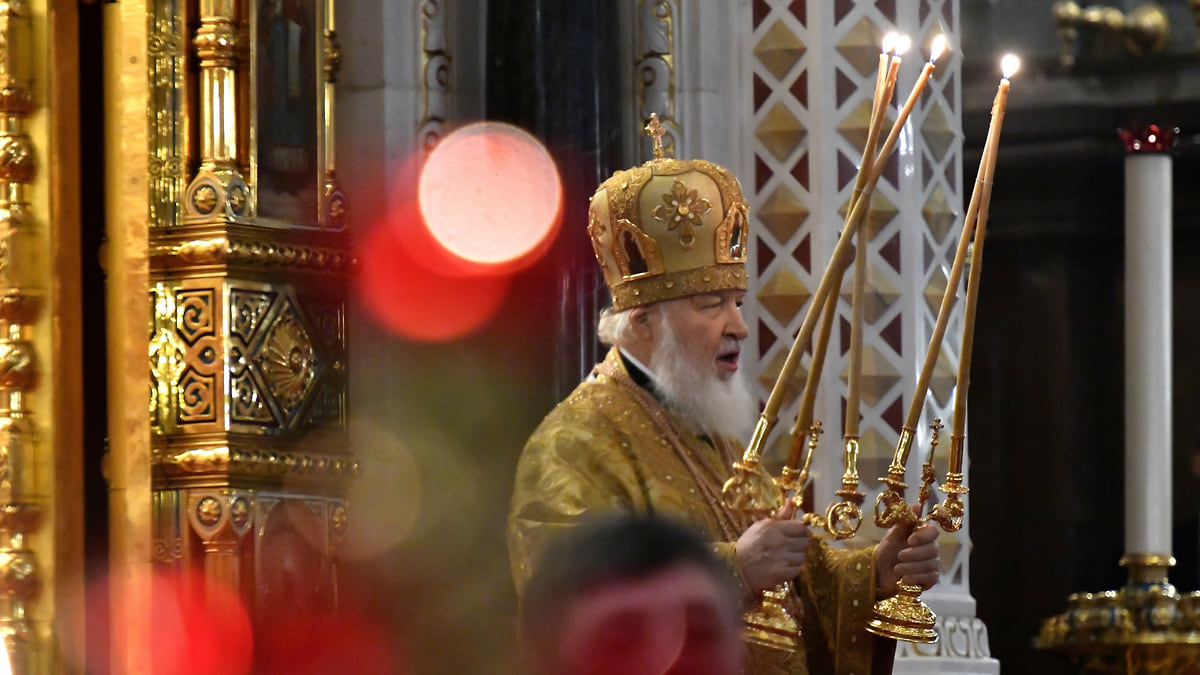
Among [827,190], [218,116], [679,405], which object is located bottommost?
[679,405]

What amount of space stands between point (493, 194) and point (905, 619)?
5.59 feet

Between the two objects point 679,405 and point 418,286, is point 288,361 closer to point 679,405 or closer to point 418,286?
point 418,286

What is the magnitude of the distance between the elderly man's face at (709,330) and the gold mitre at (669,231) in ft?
0.09

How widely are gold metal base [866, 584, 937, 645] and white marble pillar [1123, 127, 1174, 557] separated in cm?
171

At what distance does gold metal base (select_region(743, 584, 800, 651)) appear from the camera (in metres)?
5.09

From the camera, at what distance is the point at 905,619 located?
504 centimetres

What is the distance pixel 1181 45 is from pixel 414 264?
239cm

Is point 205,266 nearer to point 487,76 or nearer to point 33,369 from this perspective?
point 33,369

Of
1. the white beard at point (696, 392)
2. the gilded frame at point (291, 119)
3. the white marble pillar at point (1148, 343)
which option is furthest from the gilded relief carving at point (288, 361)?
the white marble pillar at point (1148, 343)

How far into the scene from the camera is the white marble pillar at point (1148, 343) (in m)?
6.65

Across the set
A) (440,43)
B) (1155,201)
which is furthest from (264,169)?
(1155,201)

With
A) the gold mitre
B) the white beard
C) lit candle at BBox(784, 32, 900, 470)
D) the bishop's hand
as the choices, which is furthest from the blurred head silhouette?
the gold mitre

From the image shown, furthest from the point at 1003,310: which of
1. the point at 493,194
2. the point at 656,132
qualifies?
the point at 656,132

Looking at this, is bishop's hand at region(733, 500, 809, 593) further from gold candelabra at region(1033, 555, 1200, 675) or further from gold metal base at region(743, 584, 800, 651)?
gold candelabra at region(1033, 555, 1200, 675)
